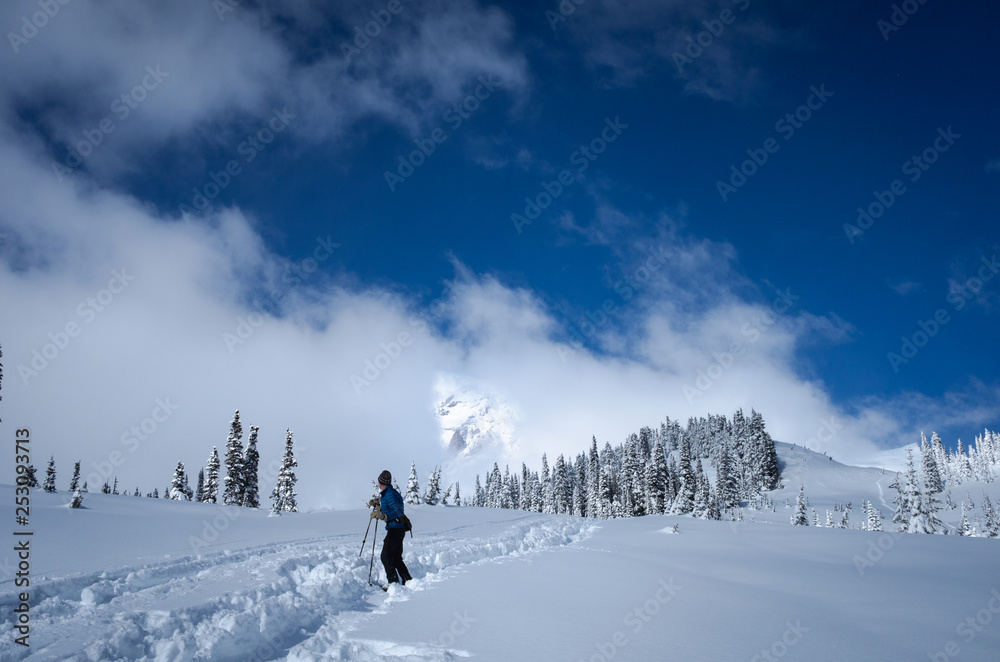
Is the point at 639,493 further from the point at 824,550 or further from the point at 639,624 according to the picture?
the point at 639,624

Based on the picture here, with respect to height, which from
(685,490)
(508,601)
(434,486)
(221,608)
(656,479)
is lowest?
(434,486)

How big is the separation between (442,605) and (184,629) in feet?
10.3

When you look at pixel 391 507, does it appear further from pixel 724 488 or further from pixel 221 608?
pixel 724 488

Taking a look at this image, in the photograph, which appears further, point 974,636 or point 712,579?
point 712,579

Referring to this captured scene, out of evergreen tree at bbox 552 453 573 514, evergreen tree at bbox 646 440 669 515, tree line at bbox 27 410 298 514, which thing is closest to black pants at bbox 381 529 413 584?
tree line at bbox 27 410 298 514

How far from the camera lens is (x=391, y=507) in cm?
950

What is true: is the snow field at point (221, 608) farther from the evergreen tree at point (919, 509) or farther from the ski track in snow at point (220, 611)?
the evergreen tree at point (919, 509)

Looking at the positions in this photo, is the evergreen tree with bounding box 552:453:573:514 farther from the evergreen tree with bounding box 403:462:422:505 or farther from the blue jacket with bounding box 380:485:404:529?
the blue jacket with bounding box 380:485:404:529

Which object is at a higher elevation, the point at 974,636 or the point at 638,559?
the point at 974,636

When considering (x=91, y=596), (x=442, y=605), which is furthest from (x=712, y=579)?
(x=91, y=596)

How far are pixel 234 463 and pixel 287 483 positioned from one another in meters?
6.12

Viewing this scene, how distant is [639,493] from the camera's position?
233 ft

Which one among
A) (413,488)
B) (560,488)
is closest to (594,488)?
(560,488)

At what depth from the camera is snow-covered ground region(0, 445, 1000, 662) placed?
4.93 m
